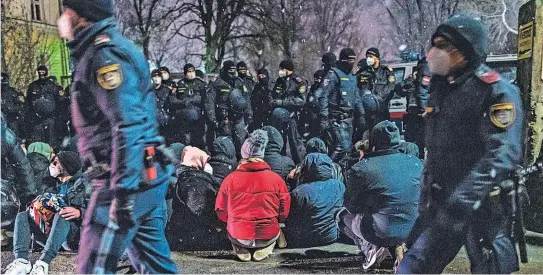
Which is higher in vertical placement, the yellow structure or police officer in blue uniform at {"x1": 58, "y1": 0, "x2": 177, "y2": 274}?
the yellow structure

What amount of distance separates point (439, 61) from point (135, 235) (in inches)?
77.0

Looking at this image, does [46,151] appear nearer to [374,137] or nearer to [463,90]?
[374,137]

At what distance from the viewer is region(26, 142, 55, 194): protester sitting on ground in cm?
414

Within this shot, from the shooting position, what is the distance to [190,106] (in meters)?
4.09

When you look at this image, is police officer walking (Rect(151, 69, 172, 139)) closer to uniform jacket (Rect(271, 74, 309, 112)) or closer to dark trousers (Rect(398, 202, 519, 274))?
uniform jacket (Rect(271, 74, 309, 112))

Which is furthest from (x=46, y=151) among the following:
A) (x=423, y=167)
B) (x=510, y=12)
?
(x=510, y=12)

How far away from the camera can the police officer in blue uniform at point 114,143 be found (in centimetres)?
365

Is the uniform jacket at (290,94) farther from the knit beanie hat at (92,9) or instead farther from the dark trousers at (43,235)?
the dark trousers at (43,235)

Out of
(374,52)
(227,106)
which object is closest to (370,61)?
(374,52)

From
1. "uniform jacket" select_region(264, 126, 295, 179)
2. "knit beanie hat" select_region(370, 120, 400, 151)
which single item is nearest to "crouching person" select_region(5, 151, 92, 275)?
"uniform jacket" select_region(264, 126, 295, 179)

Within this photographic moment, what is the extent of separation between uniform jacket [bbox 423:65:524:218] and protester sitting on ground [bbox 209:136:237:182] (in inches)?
47.4

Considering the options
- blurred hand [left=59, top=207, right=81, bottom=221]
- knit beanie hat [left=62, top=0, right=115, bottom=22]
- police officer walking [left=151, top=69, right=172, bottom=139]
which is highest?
knit beanie hat [left=62, top=0, right=115, bottom=22]

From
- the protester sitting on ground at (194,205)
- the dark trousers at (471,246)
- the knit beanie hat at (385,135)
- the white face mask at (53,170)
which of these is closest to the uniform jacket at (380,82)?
the knit beanie hat at (385,135)

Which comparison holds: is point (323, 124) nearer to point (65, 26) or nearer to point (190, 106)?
point (190, 106)
